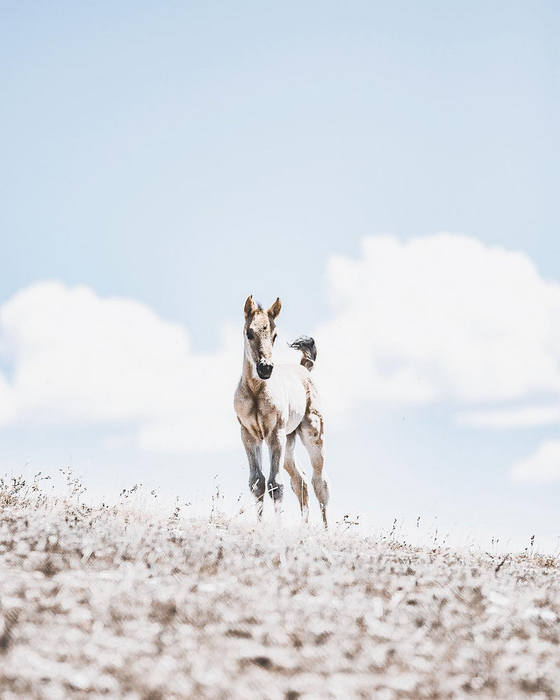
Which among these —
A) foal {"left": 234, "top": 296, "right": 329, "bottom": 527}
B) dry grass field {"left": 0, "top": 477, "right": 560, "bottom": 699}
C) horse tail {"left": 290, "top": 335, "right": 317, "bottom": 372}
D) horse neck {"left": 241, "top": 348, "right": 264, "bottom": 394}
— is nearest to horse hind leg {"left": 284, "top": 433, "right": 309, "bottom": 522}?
foal {"left": 234, "top": 296, "right": 329, "bottom": 527}

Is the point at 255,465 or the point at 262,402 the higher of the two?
the point at 262,402

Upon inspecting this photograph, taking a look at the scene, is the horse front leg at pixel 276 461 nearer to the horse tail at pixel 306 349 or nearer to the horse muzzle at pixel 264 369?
the horse muzzle at pixel 264 369

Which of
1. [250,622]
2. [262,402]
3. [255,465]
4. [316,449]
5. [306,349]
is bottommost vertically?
[250,622]

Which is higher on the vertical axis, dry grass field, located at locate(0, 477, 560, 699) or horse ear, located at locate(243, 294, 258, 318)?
horse ear, located at locate(243, 294, 258, 318)

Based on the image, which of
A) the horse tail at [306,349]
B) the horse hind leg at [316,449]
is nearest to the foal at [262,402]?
the horse hind leg at [316,449]

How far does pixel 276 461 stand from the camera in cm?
1196

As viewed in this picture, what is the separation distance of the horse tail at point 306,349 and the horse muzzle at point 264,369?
4561 millimetres

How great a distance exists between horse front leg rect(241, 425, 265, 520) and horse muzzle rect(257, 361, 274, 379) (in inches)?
50.5

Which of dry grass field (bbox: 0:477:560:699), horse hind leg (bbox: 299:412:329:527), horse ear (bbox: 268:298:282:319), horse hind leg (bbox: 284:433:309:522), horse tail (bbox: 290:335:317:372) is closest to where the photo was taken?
dry grass field (bbox: 0:477:560:699)

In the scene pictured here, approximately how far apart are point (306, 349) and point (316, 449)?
2690 millimetres

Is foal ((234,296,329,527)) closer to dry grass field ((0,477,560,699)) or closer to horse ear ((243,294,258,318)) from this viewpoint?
horse ear ((243,294,258,318))

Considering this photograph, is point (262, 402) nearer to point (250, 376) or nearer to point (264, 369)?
point (250, 376)

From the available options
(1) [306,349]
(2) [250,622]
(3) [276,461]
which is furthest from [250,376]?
(2) [250,622]

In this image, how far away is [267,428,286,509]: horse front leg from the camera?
38.1ft
